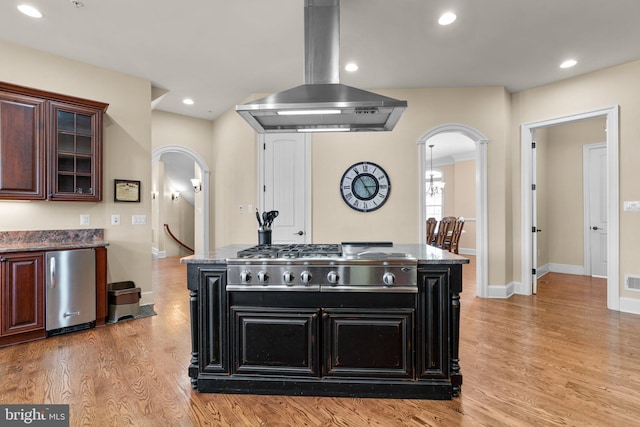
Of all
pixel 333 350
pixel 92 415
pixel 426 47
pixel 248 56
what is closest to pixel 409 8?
pixel 426 47

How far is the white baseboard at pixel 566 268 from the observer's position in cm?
580

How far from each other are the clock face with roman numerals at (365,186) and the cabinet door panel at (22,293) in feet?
11.1

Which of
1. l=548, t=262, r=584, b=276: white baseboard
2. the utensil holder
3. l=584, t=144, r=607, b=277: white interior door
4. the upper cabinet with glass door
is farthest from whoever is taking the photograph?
l=548, t=262, r=584, b=276: white baseboard

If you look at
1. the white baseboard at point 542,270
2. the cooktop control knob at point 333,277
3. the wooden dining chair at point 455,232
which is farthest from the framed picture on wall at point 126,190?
the white baseboard at point 542,270

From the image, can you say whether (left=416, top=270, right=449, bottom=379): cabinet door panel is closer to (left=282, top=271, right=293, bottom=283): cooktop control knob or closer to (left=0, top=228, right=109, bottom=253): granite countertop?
(left=282, top=271, right=293, bottom=283): cooktop control knob

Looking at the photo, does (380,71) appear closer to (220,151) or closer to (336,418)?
(220,151)

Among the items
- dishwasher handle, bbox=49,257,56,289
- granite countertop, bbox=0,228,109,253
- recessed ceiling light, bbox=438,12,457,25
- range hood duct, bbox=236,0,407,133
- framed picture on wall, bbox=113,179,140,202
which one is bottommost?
dishwasher handle, bbox=49,257,56,289

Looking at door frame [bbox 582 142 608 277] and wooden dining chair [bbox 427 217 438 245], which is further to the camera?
wooden dining chair [bbox 427 217 438 245]

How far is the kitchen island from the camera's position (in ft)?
6.49

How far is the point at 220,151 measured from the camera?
18.7 feet

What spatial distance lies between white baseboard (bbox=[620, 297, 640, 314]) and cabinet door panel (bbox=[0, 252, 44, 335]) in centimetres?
607

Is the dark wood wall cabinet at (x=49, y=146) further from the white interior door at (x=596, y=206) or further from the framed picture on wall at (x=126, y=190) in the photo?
the white interior door at (x=596, y=206)

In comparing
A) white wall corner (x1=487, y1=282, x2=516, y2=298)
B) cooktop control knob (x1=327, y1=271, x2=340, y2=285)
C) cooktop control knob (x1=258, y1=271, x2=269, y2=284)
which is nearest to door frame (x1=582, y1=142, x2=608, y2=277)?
white wall corner (x1=487, y1=282, x2=516, y2=298)

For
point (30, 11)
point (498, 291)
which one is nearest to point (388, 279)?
point (498, 291)
